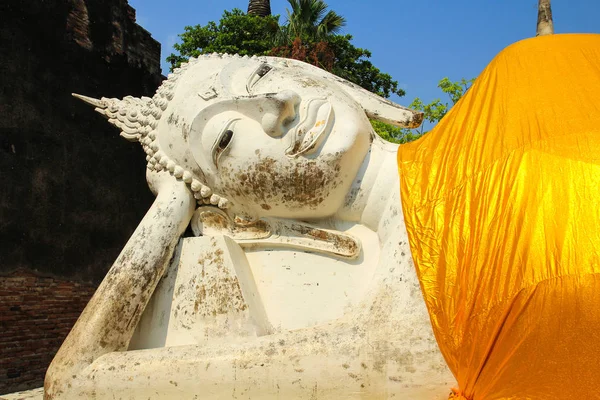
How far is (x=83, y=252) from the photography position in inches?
267

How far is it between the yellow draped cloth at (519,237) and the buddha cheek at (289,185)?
31 cm

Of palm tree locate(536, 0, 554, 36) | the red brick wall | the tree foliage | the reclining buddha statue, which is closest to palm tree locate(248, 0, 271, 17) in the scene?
the tree foliage

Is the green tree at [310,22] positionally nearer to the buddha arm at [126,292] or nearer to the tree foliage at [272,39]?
the tree foliage at [272,39]

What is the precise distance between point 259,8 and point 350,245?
13.8 metres

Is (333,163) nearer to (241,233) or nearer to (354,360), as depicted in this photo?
(241,233)

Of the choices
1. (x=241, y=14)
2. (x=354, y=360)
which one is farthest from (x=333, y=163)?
(x=241, y=14)

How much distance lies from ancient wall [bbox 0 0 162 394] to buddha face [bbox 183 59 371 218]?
4481mm

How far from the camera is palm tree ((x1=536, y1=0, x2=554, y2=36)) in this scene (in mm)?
7871

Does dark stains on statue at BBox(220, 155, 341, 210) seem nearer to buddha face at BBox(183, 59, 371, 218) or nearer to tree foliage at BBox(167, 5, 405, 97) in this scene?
buddha face at BBox(183, 59, 371, 218)

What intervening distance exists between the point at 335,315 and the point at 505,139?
2.79 ft

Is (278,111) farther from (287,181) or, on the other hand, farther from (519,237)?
(519,237)

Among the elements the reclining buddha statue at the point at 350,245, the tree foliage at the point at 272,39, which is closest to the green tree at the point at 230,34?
the tree foliage at the point at 272,39

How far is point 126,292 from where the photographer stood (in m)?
2.10

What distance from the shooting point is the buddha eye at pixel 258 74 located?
7.53 feet
